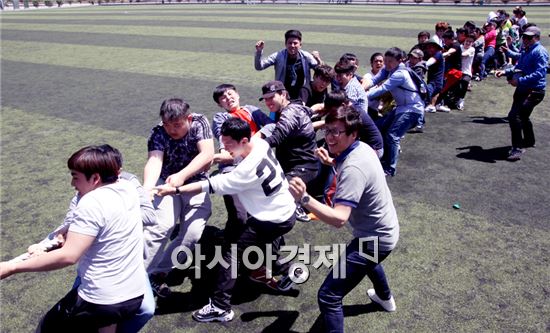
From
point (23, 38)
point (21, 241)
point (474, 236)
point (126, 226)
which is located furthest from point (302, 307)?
point (23, 38)

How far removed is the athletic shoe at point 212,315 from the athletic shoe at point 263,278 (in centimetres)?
54

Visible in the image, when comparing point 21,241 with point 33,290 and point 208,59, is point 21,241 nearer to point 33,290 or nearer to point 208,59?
point 33,290

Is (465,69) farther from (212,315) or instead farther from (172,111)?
(212,315)

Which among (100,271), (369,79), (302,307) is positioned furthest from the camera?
(369,79)

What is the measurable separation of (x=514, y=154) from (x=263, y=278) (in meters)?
5.47

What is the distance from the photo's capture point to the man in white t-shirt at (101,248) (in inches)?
103

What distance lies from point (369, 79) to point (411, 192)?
2307mm

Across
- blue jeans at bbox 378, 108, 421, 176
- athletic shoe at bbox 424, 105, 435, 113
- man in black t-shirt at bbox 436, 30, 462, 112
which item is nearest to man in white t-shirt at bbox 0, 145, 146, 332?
blue jeans at bbox 378, 108, 421, 176

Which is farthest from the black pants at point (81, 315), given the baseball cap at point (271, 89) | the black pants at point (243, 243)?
the baseball cap at point (271, 89)

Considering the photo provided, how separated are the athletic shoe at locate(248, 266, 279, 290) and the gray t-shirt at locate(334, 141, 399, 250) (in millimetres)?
1341

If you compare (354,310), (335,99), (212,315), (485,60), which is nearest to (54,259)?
(212,315)

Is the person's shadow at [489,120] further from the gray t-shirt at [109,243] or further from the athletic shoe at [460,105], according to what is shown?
the gray t-shirt at [109,243]

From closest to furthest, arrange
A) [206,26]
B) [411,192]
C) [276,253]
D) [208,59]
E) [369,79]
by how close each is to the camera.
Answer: [276,253] → [411,192] → [369,79] → [208,59] → [206,26]

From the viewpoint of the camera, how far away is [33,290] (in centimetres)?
435
